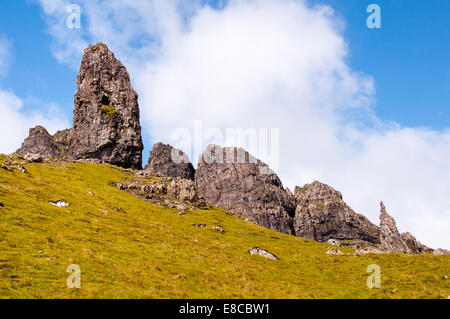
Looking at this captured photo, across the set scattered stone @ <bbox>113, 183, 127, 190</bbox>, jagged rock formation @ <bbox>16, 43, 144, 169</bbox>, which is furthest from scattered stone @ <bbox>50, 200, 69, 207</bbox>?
jagged rock formation @ <bbox>16, 43, 144, 169</bbox>

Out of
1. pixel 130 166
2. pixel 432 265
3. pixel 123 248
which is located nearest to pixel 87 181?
pixel 130 166

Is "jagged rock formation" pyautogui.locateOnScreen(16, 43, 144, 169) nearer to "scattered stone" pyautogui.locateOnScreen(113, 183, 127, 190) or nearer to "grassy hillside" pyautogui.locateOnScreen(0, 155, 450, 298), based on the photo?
"scattered stone" pyautogui.locateOnScreen(113, 183, 127, 190)

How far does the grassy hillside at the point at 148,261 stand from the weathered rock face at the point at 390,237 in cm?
7960

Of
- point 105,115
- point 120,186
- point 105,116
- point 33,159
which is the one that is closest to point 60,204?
point 120,186

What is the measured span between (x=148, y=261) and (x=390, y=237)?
128 meters

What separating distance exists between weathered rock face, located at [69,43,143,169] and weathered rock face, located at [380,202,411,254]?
364 feet

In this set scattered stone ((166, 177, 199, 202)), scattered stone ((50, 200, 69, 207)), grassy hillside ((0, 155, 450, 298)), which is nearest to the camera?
grassy hillside ((0, 155, 450, 298))

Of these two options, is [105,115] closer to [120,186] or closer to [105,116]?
[105,116]

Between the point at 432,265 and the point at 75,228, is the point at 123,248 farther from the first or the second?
the point at 432,265

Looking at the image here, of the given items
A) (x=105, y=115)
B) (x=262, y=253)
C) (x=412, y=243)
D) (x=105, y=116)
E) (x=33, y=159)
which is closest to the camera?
(x=262, y=253)

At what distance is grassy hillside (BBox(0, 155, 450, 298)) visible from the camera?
2986 centimetres

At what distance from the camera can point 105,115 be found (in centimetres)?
13838

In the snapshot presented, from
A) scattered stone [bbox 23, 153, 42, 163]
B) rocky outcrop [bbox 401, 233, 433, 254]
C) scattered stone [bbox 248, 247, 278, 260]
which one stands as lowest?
rocky outcrop [bbox 401, 233, 433, 254]

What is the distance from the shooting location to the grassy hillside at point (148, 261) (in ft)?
98.0
